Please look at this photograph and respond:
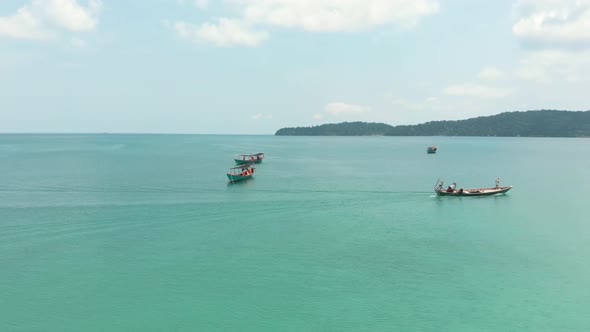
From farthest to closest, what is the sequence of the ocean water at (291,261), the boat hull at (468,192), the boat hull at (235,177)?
the boat hull at (235,177) → the boat hull at (468,192) → the ocean water at (291,261)

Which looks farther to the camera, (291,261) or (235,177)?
(235,177)

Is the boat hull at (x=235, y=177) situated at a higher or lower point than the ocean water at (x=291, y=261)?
higher

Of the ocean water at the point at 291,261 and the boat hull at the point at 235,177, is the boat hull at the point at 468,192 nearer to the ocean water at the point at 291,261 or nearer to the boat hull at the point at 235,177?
the ocean water at the point at 291,261

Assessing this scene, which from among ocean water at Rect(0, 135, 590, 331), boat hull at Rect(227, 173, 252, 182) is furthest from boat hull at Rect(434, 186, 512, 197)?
boat hull at Rect(227, 173, 252, 182)

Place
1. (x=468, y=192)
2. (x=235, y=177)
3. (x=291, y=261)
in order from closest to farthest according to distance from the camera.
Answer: (x=291, y=261) → (x=468, y=192) → (x=235, y=177)

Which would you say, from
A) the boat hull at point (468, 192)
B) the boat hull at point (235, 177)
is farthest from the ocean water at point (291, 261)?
the boat hull at point (235, 177)

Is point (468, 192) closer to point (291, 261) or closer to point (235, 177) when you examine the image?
point (291, 261)

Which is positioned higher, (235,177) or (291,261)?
(235,177)

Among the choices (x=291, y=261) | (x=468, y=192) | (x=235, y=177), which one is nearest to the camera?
(x=291, y=261)

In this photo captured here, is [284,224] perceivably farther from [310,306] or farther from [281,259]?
[310,306]

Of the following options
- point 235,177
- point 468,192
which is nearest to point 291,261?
point 468,192
